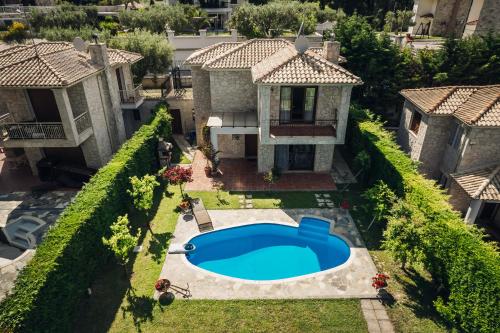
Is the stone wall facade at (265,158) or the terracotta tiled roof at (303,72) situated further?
the stone wall facade at (265,158)

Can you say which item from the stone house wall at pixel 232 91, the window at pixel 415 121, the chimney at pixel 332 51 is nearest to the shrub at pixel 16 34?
the stone house wall at pixel 232 91

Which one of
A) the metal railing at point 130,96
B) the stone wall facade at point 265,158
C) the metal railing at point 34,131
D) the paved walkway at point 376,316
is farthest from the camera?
the metal railing at point 130,96

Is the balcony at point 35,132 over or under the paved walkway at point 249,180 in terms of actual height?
over

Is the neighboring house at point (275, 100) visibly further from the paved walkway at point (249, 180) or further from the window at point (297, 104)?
the paved walkway at point (249, 180)

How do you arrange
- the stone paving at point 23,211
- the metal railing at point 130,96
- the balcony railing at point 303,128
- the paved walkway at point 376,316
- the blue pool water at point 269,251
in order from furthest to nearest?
the metal railing at point 130,96 < the balcony railing at point 303,128 < the blue pool water at point 269,251 < the stone paving at point 23,211 < the paved walkway at point 376,316

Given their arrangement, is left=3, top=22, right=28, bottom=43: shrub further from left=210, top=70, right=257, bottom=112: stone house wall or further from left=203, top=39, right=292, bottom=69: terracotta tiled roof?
left=210, top=70, right=257, bottom=112: stone house wall

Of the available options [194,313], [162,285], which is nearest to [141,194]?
[162,285]

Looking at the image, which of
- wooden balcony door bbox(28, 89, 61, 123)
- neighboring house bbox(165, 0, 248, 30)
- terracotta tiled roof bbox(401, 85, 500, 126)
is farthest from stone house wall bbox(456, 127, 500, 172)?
neighboring house bbox(165, 0, 248, 30)
